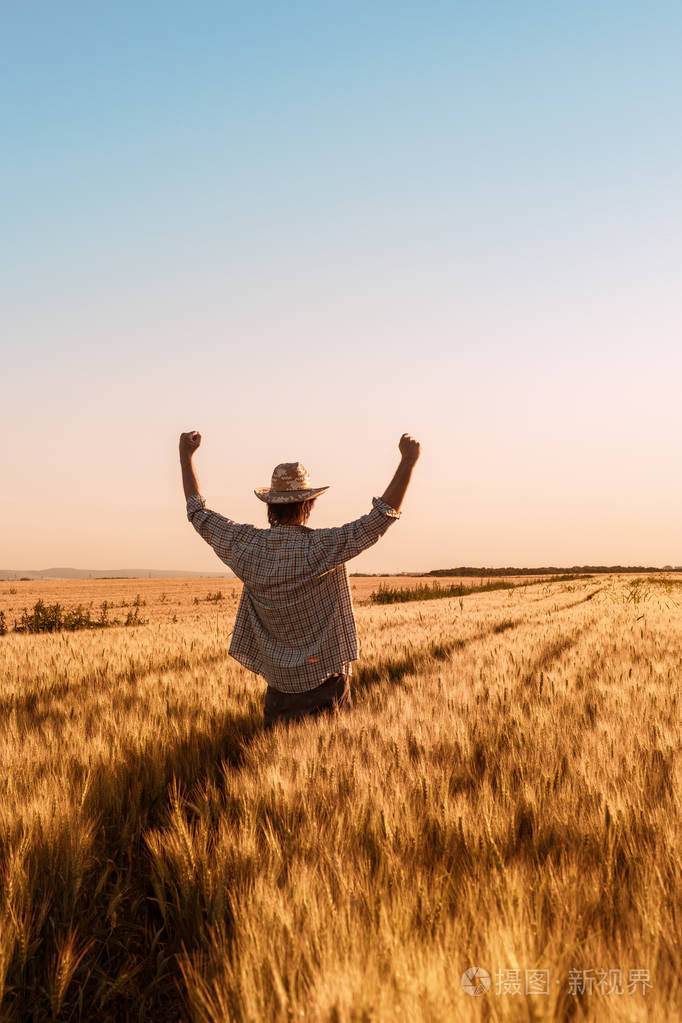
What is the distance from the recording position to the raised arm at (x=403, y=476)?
3176mm

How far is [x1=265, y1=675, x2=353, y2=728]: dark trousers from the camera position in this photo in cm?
389

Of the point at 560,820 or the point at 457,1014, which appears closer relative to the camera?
the point at 457,1014

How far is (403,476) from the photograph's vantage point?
10.4 feet

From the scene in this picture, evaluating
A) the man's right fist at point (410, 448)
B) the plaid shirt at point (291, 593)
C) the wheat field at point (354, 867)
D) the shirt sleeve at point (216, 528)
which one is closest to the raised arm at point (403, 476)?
the man's right fist at point (410, 448)

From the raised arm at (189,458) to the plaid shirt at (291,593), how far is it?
6 cm

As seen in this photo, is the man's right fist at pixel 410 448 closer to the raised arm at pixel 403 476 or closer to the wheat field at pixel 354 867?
the raised arm at pixel 403 476

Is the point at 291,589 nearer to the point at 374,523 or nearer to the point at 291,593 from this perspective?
the point at 291,593

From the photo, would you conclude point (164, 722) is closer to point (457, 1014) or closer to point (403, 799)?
point (403, 799)

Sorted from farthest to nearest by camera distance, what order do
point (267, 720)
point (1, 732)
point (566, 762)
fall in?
point (267, 720), point (1, 732), point (566, 762)

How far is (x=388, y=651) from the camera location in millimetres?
7281

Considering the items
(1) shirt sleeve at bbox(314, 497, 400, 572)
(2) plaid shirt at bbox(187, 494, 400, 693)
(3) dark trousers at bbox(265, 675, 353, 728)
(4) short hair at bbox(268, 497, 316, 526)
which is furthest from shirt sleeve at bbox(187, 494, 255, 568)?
(3) dark trousers at bbox(265, 675, 353, 728)

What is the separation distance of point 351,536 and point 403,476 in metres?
0.43

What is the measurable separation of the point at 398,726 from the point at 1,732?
2437 mm

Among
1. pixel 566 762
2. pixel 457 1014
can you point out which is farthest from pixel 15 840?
pixel 566 762
